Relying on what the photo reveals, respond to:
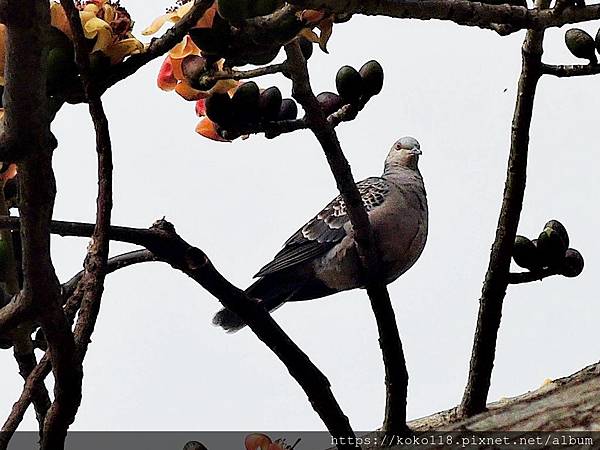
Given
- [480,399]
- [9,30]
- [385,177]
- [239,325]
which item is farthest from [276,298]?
[9,30]

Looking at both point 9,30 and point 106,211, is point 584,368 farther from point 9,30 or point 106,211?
point 9,30

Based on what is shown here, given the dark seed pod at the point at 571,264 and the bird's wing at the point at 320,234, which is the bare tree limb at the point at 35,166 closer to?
the dark seed pod at the point at 571,264

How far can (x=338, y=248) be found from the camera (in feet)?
7.33

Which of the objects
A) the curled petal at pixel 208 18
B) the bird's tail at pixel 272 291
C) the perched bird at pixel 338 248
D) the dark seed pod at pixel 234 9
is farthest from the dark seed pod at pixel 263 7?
the bird's tail at pixel 272 291

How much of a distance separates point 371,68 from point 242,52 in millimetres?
319

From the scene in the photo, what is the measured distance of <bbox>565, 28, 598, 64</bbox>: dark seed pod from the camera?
4.41 ft

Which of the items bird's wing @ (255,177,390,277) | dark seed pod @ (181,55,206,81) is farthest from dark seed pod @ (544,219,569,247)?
bird's wing @ (255,177,390,277)

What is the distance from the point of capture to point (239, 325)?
193cm

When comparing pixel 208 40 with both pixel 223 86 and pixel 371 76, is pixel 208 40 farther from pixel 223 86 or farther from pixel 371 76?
pixel 371 76

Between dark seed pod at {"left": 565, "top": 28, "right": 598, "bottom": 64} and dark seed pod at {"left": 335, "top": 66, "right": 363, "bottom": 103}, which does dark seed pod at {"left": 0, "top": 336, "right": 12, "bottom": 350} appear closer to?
dark seed pod at {"left": 335, "top": 66, "right": 363, "bottom": 103}

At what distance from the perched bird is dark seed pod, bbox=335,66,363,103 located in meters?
0.71

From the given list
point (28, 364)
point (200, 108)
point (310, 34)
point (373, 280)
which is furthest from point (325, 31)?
point (28, 364)

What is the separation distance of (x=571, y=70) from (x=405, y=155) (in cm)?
152

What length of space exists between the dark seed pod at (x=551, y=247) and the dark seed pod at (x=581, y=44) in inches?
10.2
